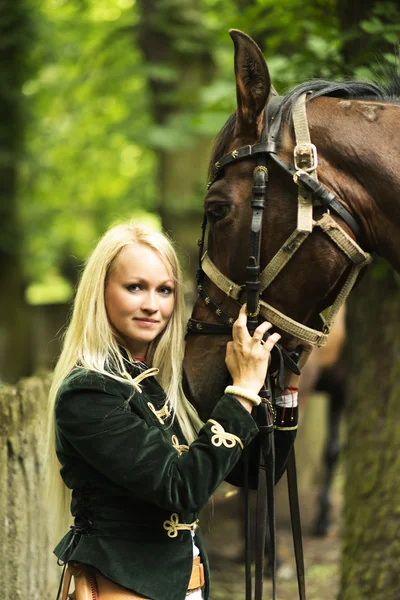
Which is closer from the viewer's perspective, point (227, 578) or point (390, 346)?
point (390, 346)

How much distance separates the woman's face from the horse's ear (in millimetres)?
502

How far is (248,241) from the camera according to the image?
225 centimetres

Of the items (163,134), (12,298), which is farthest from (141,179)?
(163,134)

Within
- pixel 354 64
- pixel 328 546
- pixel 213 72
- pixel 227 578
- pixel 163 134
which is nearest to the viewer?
Result: pixel 354 64

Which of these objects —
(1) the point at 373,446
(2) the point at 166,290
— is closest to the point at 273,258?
(2) the point at 166,290

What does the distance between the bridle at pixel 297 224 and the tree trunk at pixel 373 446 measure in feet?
7.18

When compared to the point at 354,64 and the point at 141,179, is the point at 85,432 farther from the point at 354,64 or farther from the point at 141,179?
the point at 141,179

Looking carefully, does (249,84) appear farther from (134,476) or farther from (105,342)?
(134,476)

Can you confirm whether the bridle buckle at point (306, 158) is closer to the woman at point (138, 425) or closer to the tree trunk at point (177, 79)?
the woman at point (138, 425)

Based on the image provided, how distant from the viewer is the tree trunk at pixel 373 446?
4023 mm

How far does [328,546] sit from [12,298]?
5.70 metres

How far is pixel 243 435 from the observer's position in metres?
2.07

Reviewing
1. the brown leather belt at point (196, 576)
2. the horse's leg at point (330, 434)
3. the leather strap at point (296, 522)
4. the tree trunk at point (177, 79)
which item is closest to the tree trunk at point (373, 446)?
the leather strap at point (296, 522)

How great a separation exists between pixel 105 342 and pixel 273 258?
57 cm
